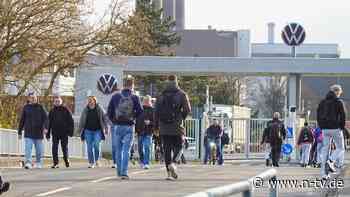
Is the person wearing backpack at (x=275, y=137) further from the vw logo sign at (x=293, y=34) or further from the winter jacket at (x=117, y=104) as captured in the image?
the vw logo sign at (x=293, y=34)

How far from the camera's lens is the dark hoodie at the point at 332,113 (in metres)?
15.6

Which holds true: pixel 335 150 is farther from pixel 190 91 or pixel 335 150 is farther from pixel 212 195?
pixel 190 91

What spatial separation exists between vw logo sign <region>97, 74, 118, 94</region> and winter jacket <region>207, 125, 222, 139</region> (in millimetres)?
4479

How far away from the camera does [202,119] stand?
38688 mm

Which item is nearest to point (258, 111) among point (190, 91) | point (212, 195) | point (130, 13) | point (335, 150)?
point (190, 91)

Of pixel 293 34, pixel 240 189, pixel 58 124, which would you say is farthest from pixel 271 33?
pixel 240 189

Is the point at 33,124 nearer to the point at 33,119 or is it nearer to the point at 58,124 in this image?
the point at 33,119

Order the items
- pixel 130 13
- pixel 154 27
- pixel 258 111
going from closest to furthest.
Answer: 1. pixel 130 13
2. pixel 154 27
3. pixel 258 111

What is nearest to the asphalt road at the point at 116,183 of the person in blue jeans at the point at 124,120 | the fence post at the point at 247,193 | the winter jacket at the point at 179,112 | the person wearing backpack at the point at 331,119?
the person in blue jeans at the point at 124,120

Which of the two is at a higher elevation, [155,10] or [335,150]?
[155,10]

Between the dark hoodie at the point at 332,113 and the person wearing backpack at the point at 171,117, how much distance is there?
7.75 feet

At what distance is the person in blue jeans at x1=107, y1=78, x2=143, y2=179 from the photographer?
1574 cm

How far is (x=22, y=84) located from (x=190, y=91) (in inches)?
1497

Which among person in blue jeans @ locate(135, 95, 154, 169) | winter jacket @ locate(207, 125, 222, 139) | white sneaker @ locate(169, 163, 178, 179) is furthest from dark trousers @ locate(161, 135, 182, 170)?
winter jacket @ locate(207, 125, 222, 139)
